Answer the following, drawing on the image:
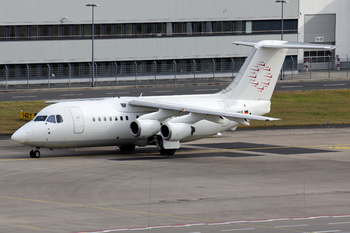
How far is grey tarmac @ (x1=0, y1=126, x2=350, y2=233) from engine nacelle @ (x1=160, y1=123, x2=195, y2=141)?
4.19 ft

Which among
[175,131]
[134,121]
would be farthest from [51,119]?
[175,131]

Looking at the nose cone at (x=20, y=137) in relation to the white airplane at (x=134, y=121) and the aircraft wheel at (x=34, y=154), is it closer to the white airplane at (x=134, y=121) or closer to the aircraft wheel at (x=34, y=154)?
the white airplane at (x=134, y=121)

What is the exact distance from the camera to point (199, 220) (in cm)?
2067

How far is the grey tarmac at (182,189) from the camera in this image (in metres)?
20.3

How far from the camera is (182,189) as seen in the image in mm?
26641

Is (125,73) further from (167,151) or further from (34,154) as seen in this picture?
(34,154)

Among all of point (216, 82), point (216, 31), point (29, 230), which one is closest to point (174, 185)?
point (29, 230)

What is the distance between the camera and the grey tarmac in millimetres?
20328

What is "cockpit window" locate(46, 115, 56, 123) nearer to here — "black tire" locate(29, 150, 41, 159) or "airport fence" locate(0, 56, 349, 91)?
"black tire" locate(29, 150, 41, 159)

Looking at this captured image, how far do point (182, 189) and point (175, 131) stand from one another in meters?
9.94

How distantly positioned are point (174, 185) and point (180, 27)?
6189 cm

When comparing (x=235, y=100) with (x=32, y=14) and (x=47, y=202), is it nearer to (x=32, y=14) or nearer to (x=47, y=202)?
(x=47, y=202)

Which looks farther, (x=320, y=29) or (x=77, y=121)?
(x=320, y=29)

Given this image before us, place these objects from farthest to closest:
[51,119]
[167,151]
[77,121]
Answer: [167,151] → [77,121] → [51,119]
